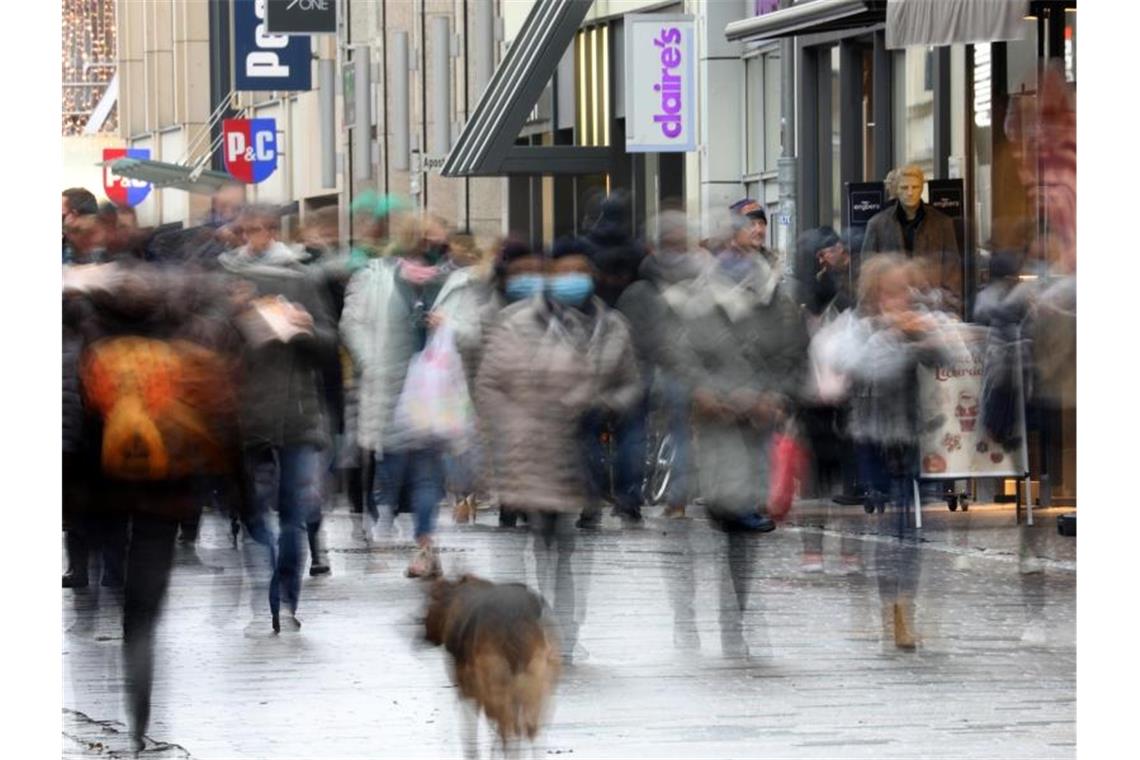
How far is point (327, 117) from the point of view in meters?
46.2

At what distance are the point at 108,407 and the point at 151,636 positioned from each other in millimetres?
812

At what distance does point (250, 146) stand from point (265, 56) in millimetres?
2343

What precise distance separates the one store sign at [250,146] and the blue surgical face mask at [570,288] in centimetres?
3614

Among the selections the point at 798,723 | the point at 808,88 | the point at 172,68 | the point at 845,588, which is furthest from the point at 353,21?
the point at 798,723

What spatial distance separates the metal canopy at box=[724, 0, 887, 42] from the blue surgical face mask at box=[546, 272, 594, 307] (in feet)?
26.7

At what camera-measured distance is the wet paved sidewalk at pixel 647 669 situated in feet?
31.9

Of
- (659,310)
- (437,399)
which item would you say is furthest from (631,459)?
(659,310)

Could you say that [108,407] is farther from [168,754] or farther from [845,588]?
[845,588]

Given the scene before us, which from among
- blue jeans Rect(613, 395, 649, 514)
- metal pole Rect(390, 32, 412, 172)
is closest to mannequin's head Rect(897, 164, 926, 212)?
blue jeans Rect(613, 395, 649, 514)

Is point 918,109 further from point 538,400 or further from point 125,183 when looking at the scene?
point 125,183

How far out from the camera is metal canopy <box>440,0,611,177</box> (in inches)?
1297

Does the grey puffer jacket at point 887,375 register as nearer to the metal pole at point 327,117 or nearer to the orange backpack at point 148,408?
the orange backpack at point 148,408

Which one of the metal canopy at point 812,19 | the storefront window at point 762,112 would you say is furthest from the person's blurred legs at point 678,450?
the storefront window at point 762,112
